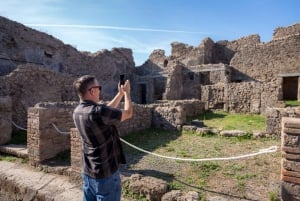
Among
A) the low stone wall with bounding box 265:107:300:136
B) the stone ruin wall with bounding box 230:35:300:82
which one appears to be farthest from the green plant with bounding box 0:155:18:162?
the stone ruin wall with bounding box 230:35:300:82

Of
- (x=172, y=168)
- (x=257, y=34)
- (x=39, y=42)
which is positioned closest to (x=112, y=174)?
(x=172, y=168)

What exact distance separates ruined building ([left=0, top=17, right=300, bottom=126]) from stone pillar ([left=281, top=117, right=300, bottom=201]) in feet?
27.7

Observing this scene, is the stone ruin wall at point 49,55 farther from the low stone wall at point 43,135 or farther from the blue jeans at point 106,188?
the blue jeans at point 106,188

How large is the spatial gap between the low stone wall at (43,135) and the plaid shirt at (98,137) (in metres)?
3.34

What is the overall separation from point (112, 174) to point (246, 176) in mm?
2787

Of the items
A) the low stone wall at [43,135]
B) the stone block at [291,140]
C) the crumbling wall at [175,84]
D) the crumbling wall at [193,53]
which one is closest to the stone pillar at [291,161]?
the stone block at [291,140]

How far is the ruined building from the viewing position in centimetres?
1016

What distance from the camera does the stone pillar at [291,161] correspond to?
2994 millimetres

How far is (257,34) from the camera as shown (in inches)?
1016

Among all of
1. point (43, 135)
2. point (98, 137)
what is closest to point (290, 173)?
point (98, 137)

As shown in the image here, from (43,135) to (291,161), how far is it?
4971 millimetres

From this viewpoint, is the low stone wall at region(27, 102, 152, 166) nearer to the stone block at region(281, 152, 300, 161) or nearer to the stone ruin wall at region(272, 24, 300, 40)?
the stone block at region(281, 152, 300, 161)

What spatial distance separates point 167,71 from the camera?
23.2m

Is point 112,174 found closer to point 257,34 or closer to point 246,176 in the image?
point 246,176
